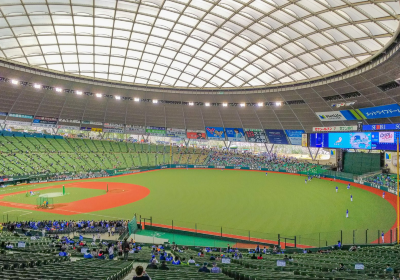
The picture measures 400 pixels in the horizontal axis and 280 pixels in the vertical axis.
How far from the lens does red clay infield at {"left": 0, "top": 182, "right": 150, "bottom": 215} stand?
29.8m

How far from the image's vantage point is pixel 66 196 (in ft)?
118

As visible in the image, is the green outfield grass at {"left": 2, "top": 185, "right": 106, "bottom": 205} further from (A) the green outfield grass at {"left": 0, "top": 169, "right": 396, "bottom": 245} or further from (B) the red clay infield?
(A) the green outfield grass at {"left": 0, "top": 169, "right": 396, "bottom": 245}

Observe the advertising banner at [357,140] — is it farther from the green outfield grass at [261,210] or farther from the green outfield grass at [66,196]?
the green outfield grass at [66,196]

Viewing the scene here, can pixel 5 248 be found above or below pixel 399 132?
below

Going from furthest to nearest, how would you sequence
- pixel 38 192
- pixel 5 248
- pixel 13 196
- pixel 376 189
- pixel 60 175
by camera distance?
pixel 60 175
pixel 376 189
pixel 38 192
pixel 13 196
pixel 5 248

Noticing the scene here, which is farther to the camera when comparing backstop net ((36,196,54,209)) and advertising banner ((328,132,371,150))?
advertising banner ((328,132,371,150))

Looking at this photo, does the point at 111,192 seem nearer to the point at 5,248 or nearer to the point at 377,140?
the point at 5,248

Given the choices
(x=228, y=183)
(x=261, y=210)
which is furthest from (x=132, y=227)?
(x=228, y=183)

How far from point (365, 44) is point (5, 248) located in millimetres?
45329

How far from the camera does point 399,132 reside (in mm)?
41188

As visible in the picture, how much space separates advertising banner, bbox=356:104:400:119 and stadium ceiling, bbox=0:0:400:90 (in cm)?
1038

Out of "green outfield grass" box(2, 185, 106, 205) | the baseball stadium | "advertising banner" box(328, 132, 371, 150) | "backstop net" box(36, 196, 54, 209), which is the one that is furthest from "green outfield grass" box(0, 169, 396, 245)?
"advertising banner" box(328, 132, 371, 150)

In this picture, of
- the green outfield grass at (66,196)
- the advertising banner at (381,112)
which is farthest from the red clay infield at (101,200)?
the advertising banner at (381,112)

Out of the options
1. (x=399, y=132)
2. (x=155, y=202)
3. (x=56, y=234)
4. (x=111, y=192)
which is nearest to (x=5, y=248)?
(x=56, y=234)
